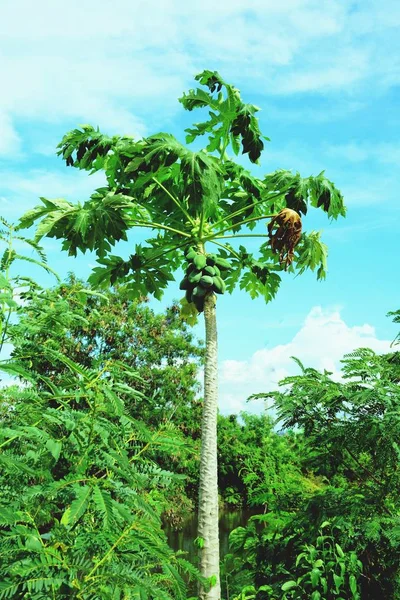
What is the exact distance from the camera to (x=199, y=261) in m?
7.02

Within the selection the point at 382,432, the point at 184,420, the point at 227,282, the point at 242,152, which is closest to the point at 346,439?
the point at 382,432

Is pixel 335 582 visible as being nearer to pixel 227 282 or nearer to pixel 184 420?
pixel 227 282

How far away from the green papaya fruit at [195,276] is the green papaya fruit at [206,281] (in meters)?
0.05

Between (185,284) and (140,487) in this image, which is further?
(185,284)

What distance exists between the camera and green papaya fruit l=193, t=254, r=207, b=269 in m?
7.00

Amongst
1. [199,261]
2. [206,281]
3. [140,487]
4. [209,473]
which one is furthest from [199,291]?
[140,487]

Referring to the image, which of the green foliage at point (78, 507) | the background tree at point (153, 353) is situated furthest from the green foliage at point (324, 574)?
the background tree at point (153, 353)

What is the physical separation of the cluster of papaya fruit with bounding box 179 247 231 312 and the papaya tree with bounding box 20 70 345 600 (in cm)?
1

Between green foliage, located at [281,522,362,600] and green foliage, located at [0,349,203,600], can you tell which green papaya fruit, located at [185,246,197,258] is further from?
green foliage, located at [0,349,203,600]

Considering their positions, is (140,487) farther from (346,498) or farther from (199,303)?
(199,303)

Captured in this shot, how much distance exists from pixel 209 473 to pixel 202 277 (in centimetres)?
227

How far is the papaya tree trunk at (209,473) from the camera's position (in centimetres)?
617

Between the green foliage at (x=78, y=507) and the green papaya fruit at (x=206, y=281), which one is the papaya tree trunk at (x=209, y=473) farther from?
the green foliage at (x=78, y=507)

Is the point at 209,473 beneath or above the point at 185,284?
beneath
